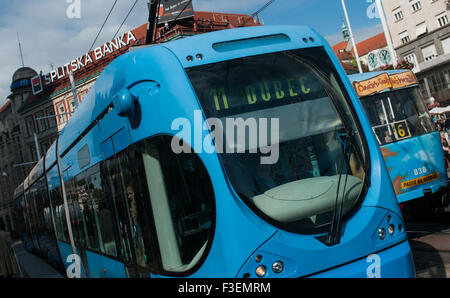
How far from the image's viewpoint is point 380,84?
30.8ft

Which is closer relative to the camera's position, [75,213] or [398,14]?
[75,213]

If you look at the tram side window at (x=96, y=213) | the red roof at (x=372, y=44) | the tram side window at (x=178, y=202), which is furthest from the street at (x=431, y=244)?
the red roof at (x=372, y=44)

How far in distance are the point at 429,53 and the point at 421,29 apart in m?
2.44

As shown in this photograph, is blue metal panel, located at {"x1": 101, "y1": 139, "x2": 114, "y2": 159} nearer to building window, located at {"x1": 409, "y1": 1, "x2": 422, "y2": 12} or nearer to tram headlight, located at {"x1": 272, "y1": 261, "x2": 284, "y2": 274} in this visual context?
tram headlight, located at {"x1": 272, "y1": 261, "x2": 284, "y2": 274}

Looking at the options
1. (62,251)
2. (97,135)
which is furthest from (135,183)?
(62,251)

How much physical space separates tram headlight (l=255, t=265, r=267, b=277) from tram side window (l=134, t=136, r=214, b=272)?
479 mm

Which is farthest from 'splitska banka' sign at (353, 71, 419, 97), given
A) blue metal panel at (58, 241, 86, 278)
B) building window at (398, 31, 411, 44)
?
building window at (398, 31, 411, 44)

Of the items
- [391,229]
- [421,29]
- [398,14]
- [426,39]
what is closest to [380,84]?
[391,229]

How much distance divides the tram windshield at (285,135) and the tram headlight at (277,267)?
0.27m

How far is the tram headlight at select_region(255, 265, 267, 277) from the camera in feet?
11.3

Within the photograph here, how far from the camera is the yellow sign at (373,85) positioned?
934 cm

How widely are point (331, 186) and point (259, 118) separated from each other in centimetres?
84

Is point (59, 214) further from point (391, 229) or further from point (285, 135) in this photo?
point (391, 229)

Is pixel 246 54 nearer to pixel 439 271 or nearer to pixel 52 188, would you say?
pixel 439 271
